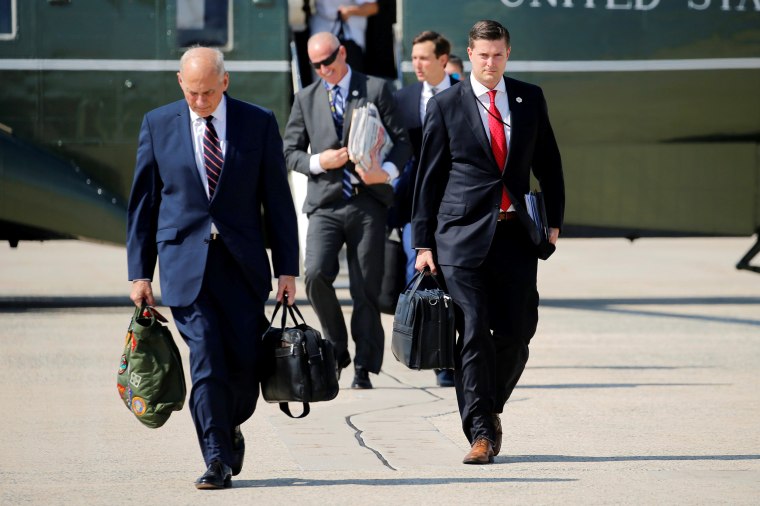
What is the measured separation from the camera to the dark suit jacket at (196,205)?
5.85m

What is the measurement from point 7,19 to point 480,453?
25.2 feet

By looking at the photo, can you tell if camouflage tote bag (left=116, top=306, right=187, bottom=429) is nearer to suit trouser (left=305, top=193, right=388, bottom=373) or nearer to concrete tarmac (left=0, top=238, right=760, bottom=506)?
concrete tarmac (left=0, top=238, right=760, bottom=506)

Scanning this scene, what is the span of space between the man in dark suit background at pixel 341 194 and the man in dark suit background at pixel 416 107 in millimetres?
135

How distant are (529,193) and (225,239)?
140cm

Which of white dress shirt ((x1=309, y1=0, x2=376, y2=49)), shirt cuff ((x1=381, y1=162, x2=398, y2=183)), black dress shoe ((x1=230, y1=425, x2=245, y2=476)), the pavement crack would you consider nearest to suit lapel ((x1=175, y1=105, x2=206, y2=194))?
black dress shoe ((x1=230, y1=425, x2=245, y2=476))

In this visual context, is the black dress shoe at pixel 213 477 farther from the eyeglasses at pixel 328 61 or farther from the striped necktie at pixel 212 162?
the eyeglasses at pixel 328 61

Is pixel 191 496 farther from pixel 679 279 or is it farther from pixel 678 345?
pixel 679 279

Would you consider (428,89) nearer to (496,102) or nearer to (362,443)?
(496,102)

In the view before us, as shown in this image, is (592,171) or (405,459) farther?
(592,171)

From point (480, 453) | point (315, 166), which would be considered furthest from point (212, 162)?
point (315, 166)

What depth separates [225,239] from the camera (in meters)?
5.84

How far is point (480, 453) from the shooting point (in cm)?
630

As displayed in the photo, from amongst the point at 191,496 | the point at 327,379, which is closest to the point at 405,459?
the point at 327,379

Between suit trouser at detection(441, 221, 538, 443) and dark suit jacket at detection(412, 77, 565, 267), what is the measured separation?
4.0 inches
